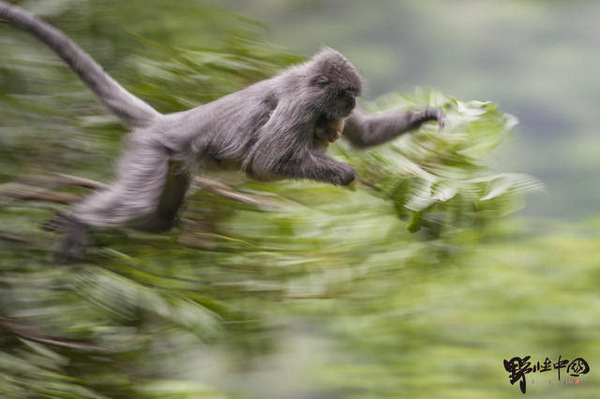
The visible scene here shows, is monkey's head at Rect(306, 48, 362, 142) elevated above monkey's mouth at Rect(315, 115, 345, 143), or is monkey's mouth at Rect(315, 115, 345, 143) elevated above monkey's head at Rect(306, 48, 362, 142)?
monkey's head at Rect(306, 48, 362, 142)

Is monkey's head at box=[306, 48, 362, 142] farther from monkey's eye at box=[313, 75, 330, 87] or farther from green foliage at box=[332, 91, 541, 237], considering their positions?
green foliage at box=[332, 91, 541, 237]

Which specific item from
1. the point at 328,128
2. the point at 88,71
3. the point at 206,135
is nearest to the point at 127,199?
the point at 206,135

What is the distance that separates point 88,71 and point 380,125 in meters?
1.21

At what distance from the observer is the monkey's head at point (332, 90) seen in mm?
2842

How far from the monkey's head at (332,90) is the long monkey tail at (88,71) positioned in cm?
66

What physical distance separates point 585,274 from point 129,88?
2061mm

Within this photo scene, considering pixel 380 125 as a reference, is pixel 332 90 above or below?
below

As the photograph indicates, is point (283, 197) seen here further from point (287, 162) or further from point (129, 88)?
point (129, 88)

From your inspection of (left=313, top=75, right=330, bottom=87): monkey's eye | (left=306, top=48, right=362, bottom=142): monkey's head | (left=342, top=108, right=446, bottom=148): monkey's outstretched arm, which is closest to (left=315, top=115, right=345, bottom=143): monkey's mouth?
(left=306, top=48, right=362, bottom=142): monkey's head

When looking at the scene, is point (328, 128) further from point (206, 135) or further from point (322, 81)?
point (206, 135)

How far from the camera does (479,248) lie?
2.25 metres

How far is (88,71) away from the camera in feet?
9.25

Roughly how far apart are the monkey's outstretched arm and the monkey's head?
266mm

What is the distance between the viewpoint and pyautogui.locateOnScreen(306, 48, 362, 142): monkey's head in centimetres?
284
